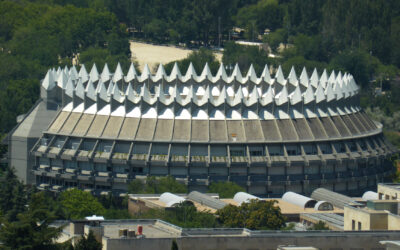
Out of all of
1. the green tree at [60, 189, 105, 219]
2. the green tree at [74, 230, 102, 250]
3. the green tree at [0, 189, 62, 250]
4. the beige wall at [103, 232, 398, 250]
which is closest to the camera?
the green tree at [0, 189, 62, 250]

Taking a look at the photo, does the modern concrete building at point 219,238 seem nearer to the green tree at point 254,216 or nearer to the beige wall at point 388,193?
the green tree at point 254,216

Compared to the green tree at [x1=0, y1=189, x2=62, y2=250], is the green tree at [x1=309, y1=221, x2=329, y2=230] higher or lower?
the green tree at [x1=0, y1=189, x2=62, y2=250]

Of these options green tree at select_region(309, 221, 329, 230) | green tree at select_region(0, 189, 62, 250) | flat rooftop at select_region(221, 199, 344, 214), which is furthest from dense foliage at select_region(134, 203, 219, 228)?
green tree at select_region(0, 189, 62, 250)

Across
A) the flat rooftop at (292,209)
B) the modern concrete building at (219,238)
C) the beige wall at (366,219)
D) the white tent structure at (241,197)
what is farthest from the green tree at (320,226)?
the white tent structure at (241,197)

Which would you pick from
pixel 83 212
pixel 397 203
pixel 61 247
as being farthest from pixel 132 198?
pixel 61 247

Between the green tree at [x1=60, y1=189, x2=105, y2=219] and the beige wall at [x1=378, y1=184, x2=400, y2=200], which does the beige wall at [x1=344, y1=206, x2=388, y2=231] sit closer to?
the beige wall at [x1=378, y1=184, x2=400, y2=200]

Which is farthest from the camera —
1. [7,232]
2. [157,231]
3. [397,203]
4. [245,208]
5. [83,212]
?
[83,212]

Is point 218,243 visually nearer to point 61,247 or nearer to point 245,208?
point 61,247
